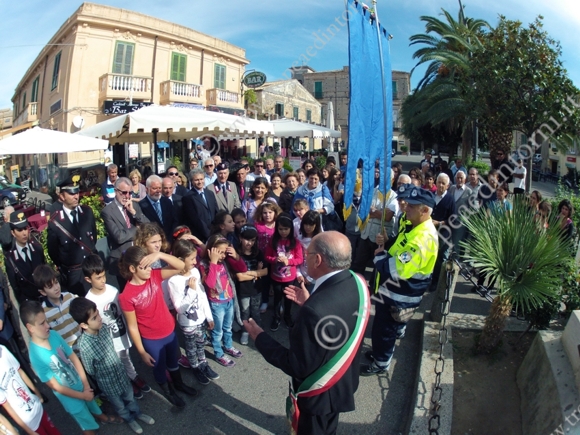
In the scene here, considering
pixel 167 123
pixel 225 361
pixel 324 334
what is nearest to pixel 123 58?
pixel 167 123

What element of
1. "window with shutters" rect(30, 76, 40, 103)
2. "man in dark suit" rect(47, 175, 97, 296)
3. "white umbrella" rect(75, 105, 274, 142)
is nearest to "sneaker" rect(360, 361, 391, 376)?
"man in dark suit" rect(47, 175, 97, 296)

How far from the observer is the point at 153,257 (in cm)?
320

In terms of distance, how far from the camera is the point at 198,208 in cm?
529

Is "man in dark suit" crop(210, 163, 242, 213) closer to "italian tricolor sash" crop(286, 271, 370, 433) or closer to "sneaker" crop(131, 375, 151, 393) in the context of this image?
"sneaker" crop(131, 375, 151, 393)

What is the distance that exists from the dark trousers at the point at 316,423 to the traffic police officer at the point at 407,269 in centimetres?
144

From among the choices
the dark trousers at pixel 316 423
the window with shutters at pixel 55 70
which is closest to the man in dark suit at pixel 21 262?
the dark trousers at pixel 316 423

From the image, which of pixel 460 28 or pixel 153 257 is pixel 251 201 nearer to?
pixel 153 257

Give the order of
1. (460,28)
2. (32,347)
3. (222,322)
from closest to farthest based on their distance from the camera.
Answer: (32,347) → (222,322) → (460,28)

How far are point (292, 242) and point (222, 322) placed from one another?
4.07ft

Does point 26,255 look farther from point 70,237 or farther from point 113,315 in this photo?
point 113,315

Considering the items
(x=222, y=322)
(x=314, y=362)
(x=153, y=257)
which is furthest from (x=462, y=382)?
(x=153, y=257)

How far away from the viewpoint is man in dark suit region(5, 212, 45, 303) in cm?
387

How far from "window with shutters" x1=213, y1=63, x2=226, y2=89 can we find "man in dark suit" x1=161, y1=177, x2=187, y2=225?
20.9m

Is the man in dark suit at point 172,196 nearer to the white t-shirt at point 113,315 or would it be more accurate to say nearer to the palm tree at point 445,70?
the white t-shirt at point 113,315
